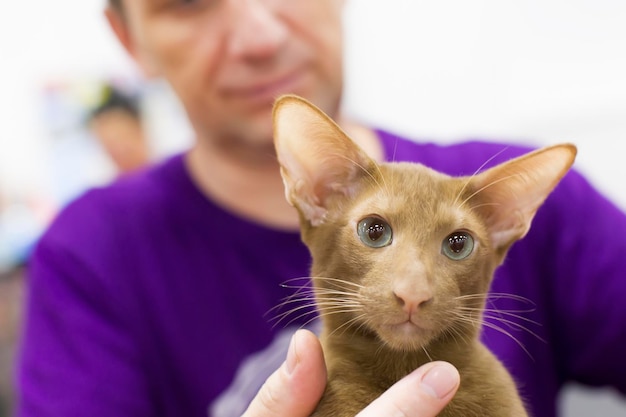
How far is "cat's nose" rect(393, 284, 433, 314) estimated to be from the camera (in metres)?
0.68

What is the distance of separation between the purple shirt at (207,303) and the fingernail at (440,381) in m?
0.54

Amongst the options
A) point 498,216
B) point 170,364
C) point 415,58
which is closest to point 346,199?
point 498,216

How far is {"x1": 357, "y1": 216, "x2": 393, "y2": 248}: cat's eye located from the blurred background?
1174 millimetres

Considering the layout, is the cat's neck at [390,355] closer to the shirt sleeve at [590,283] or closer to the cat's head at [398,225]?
the cat's head at [398,225]

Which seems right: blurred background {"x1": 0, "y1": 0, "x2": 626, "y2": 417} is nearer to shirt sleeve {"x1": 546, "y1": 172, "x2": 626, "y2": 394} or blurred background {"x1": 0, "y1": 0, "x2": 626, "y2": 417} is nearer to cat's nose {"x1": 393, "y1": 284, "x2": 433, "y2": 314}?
shirt sleeve {"x1": 546, "y1": 172, "x2": 626, "y2": 394}

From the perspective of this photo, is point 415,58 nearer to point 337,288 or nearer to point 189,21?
point 189,21

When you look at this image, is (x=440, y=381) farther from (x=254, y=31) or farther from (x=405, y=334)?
(x=254, y=31)

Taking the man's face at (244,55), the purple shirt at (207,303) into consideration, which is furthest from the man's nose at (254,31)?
the purple shirt at (207,303)

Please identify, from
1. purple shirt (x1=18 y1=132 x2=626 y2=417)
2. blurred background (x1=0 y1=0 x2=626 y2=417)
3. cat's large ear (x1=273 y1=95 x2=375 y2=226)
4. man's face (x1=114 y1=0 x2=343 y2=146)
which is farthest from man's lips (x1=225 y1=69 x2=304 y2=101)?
blurred background (x1=0 y1=0 x2=626 y2=417)

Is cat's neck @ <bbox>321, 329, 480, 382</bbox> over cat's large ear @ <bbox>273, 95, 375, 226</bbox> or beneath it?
beneath

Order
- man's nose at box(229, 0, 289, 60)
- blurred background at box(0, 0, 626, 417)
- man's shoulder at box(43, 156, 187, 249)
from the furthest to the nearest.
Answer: blurred background at box(0, 0, 626, 417), man's shoulder at box(43, 156, 187, 249), man's nose at box(229, 0, 289, 60)

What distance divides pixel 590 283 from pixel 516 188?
643 millimetres

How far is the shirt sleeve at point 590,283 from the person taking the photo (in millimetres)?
1299

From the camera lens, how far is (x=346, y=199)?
0.83 m
